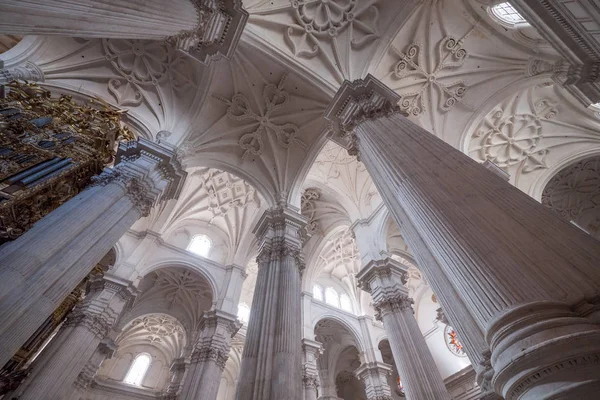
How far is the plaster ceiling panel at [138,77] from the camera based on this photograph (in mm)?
8664

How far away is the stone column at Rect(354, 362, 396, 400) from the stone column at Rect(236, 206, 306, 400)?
25.2 feet

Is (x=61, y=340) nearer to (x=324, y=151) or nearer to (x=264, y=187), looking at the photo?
(x=264, y=187)

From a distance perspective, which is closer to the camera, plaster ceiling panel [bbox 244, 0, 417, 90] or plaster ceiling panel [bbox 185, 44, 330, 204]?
plaster ceiling panel [bbox 244, 0, 417, 90]

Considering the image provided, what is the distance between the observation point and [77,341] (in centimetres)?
793

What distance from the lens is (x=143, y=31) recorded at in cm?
464

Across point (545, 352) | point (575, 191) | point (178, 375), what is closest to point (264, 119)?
point (545, 352)

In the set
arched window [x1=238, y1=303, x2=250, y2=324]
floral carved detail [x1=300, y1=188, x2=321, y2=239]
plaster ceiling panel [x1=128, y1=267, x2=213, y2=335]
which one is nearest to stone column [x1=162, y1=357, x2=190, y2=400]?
plaster ceiling panel [x1=128, y1=267, x2=213, y2=335]

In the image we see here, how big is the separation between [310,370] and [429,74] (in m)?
11.7

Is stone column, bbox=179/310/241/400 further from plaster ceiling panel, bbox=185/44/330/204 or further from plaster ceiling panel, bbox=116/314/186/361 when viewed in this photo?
plaster ceiling panel, bbox=116/314/186/361

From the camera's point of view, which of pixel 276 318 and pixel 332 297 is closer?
pixel 276 318

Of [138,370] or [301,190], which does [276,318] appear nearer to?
[301,190]

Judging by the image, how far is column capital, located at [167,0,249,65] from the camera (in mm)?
5911

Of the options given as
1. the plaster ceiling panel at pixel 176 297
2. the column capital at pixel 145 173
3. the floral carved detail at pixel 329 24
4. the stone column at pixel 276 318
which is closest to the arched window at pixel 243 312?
the plaster ceiling panel at pixel 176 297

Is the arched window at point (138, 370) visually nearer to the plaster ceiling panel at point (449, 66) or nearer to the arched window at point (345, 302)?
the arched window at point (345, 302)
